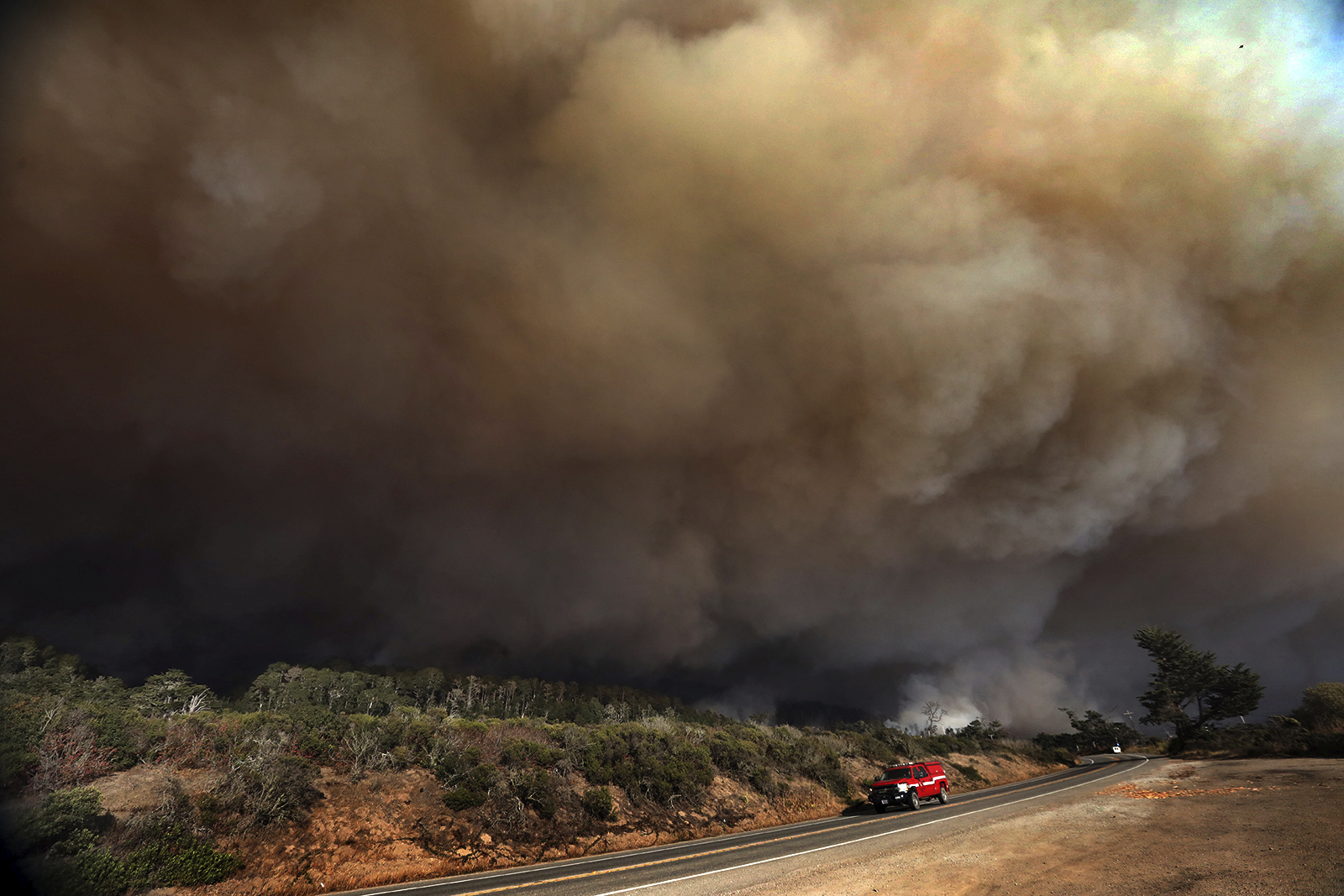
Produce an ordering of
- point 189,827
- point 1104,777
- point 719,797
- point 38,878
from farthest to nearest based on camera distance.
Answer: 1. point 1104,777
2. point 719,797
3. point 189,827
4. point 38,878

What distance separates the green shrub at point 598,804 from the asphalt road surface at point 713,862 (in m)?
2.39

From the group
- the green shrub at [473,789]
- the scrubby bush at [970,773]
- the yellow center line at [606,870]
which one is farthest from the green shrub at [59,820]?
the scrubby bush at [970,773]

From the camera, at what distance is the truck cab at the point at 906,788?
22.5m

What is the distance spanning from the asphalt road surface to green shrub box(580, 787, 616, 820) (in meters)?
2.39

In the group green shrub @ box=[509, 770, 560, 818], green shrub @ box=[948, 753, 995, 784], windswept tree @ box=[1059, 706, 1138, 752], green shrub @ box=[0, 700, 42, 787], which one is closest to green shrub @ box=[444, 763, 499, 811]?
green shrub @ box=[509, 770, 560, 818]

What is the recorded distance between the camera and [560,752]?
69.4 ft

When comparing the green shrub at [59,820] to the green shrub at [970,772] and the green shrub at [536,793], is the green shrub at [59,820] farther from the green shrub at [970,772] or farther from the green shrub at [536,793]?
the green shrub at [970,772]

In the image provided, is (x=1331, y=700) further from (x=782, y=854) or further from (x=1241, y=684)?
(x=782, y=854)

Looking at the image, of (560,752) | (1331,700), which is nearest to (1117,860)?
(560,752)

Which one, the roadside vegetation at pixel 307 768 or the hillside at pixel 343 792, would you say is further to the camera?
the hillside at pixel 343 792

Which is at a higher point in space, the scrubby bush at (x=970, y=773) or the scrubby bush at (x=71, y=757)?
the scrubby bush at (x=71, y=757)

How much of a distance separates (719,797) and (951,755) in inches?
1066

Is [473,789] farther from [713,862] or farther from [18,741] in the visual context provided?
[18,741]

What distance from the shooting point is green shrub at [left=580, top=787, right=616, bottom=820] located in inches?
739
